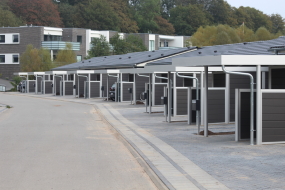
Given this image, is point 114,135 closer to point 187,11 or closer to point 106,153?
point 106,153

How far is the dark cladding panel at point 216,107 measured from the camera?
18.2 m

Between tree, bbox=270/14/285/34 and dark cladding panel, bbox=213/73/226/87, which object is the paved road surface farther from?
tree, bbox=270/14/285/34

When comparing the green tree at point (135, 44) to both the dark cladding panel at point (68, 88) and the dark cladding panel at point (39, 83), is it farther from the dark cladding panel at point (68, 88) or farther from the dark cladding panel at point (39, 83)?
the dark cladding panel at point (68, 88)

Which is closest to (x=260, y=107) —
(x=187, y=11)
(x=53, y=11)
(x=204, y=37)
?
(x=204, y=37)

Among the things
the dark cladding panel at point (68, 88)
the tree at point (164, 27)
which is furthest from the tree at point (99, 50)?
the tree at point (164, 27)

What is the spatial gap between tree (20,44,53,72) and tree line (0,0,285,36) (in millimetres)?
19522

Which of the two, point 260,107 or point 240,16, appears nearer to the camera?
point 260,107

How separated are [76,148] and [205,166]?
4132 millimetres

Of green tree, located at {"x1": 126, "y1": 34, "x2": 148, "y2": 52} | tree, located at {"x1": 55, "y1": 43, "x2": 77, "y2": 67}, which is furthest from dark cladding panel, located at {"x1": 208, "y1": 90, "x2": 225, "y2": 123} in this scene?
green tree, located at {"x1": 126, "y1": 34, "x2": 148, "y2": 52}

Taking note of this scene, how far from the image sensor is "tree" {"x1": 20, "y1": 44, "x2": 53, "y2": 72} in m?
67.0

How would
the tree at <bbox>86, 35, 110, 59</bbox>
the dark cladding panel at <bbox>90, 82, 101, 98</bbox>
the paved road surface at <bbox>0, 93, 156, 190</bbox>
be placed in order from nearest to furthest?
the paved road surface at <bbox>0, 93, 156, 190</bbox>, the dark cladding panel at <bbox>90, 82, 101, 98</bbox>, the tree at <bbox>86, 35, 110, 59</bbox>

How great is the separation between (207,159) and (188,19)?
3754 inches

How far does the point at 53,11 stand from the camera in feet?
302

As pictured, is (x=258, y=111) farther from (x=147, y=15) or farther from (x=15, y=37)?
(x=147, y=15)
